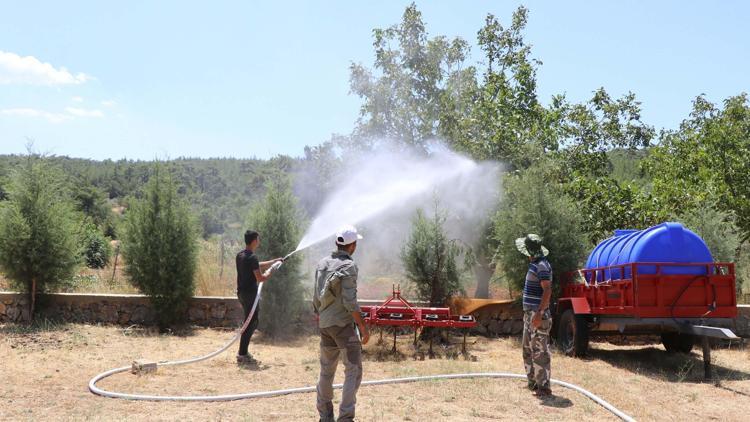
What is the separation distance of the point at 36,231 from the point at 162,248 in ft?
8.52

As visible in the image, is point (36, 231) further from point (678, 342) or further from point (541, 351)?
point (678, 342)

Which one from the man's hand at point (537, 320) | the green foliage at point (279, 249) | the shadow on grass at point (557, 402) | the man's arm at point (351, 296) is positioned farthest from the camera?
the green foliage at point (279, 249)

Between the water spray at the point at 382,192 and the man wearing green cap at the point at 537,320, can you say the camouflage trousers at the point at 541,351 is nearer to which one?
the man wearing green cap at the point at 537,320

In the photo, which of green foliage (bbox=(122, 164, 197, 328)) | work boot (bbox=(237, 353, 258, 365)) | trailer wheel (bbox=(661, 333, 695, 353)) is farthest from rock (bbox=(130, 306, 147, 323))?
trailer wheel (bbox=(661, 333, 695, 353))

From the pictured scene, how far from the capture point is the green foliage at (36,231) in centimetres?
1288

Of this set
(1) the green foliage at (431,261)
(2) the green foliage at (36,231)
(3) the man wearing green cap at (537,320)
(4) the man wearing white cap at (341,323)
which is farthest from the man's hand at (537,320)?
(2) the green foliage at (36,231)

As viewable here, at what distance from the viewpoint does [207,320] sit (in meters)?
13.3

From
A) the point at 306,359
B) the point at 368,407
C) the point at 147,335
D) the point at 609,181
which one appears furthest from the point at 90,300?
the point at 609,181

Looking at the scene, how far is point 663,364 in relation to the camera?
985 centimetres

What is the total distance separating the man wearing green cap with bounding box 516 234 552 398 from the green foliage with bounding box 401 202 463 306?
4.59m

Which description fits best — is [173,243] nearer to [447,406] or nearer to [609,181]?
[447,406]

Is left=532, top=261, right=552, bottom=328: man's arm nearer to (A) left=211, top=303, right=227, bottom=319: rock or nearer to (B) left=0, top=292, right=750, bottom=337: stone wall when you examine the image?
(B) left=0, top=292, right=750, bottom=337: stone wall

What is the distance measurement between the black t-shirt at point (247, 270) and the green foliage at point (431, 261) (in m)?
3.63

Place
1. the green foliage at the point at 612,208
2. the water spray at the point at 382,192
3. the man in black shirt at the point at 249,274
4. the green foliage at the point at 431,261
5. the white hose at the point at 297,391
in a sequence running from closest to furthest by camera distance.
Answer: the white hose at the point at 297,391
the water spray at the point at 382,192
the man in black shirt at the point at 249,274
the green foliage at the point at 431,261
the green foliage at the point at 612,208
